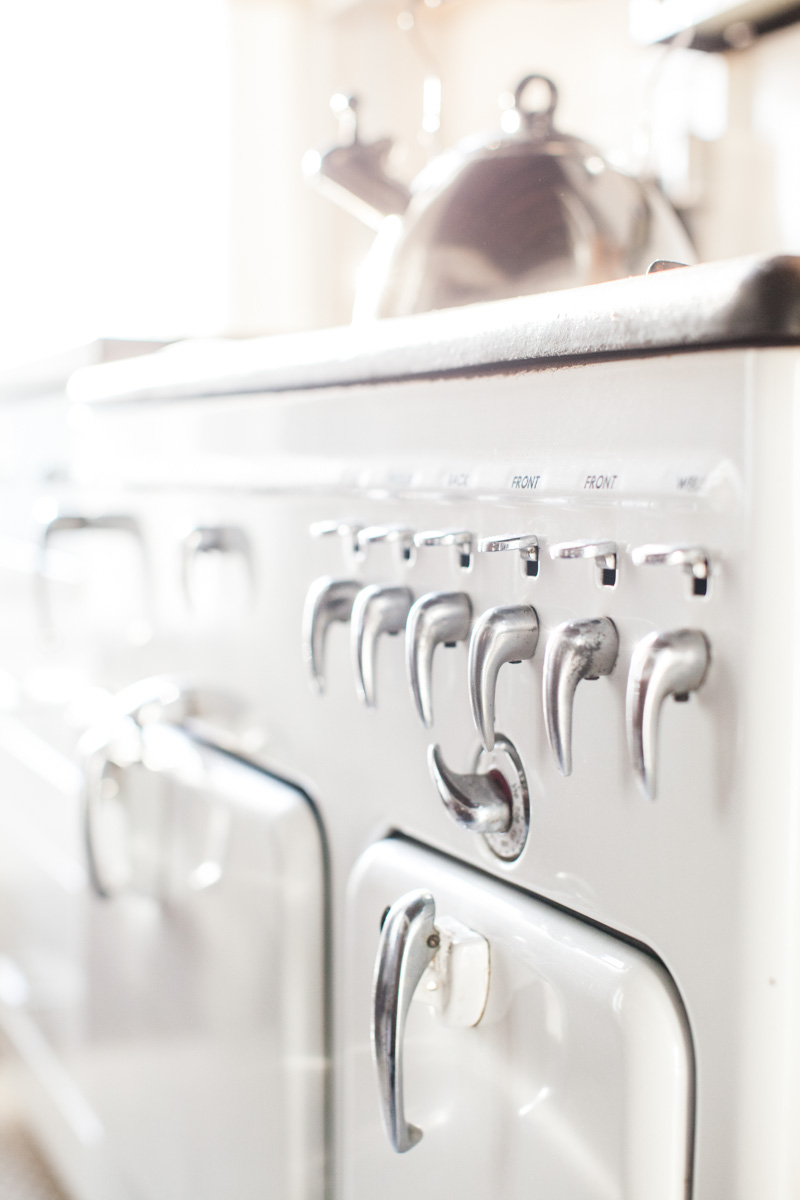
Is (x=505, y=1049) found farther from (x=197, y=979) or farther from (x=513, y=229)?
(x=513, y=229)

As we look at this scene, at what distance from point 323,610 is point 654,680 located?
224mm

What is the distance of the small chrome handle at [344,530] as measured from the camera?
53cm

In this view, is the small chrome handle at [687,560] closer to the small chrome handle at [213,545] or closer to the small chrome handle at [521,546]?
the small chrome handle at [521,546]

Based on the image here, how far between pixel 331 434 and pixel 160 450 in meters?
0.23

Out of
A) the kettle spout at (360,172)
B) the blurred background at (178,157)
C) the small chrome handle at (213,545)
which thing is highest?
the blurred background at (178,157)

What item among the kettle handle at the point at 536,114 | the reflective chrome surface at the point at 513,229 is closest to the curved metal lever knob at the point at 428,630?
the reflective chrome surface at the point at 513,229

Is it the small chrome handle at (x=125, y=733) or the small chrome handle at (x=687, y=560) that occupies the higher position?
the small chrome handle at (x=687, y=560)

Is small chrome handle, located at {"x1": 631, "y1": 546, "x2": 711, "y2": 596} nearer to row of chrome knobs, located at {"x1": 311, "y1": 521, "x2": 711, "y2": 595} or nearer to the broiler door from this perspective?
row of chrome knobs, located at {"x1": 311, "y1": 521, "x2": 711, "y2": 595}

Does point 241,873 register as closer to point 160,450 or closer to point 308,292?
point 160,450

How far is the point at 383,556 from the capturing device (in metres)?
0.51

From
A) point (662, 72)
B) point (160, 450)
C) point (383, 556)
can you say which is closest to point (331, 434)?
point (383, 556)

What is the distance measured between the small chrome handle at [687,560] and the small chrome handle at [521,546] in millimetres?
63

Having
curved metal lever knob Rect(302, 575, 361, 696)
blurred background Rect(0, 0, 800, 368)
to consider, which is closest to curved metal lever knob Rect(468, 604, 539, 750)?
curved metal lever knob Rect(302, 575, 361, 696)

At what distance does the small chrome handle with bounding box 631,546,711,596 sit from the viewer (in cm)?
34
